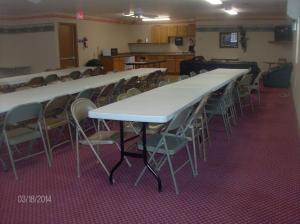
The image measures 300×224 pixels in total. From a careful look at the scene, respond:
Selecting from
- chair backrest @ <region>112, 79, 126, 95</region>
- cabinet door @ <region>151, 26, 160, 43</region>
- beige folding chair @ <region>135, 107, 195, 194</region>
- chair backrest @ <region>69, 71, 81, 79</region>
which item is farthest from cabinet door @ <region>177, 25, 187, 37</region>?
beige folding chair @ <region>135, 107, 195, 194</region>

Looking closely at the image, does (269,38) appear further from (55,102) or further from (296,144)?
(55,102)

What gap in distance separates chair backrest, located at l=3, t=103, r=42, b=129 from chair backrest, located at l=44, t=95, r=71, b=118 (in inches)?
11.7

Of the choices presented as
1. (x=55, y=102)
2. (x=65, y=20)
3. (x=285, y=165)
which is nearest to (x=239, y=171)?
(x=285, y=165)

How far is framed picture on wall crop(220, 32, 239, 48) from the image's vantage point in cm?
1262

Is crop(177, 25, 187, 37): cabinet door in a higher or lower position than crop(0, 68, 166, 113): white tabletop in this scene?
higher

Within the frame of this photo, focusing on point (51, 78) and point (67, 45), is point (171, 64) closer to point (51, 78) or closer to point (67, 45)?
point (67, 45)

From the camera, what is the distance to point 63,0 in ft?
24.2

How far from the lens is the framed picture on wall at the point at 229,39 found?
12621 millimetres

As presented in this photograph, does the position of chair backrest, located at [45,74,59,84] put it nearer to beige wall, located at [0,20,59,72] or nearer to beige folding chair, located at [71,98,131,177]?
beige folding chair, located at [71,98,131,177]

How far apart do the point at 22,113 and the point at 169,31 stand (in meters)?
11.5

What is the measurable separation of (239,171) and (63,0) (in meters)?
5.57

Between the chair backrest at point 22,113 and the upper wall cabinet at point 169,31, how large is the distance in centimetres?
1098

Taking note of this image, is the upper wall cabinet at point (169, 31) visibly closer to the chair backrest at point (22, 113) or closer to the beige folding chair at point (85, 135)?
the beige folding chair at point (85, 135)

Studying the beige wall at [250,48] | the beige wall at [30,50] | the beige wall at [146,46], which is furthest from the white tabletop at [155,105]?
the beige wall at [146,46]
